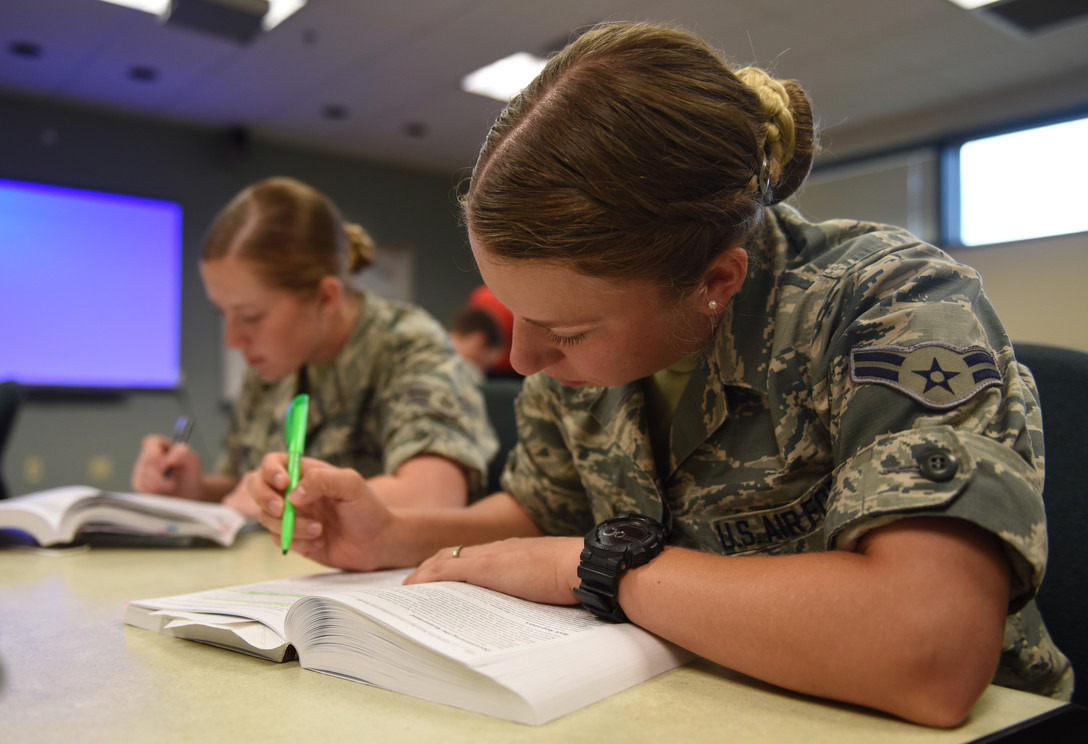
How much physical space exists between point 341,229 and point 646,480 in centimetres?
99

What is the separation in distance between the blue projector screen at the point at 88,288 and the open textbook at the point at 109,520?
385 centimetres

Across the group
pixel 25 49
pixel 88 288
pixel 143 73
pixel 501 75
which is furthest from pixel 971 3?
pixel 88 288

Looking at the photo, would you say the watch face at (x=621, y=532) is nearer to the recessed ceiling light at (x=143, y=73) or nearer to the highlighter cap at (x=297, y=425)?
the highlighter cap at (x=297, y=425)

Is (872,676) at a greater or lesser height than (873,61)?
lesser

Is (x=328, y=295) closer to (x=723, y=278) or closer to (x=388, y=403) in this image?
(x=388, y=403)

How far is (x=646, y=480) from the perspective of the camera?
0.89 metres

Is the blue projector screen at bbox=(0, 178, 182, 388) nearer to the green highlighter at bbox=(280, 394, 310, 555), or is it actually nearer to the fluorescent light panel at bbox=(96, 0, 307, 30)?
the fluorescent light panel at bbox=(96, 0, 307, 30)

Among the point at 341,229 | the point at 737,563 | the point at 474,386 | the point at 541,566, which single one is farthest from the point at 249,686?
the point at 341,229

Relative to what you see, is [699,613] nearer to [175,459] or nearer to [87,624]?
[87,624]

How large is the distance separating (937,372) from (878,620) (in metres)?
0.19

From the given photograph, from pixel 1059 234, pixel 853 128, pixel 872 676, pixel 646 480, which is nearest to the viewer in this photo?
pixel 872 676

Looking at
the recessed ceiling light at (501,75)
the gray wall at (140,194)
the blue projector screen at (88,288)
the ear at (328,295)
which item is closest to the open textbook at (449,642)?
the ear at (328,295)

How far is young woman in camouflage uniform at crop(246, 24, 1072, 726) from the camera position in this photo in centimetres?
56

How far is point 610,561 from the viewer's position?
68 centimetres
